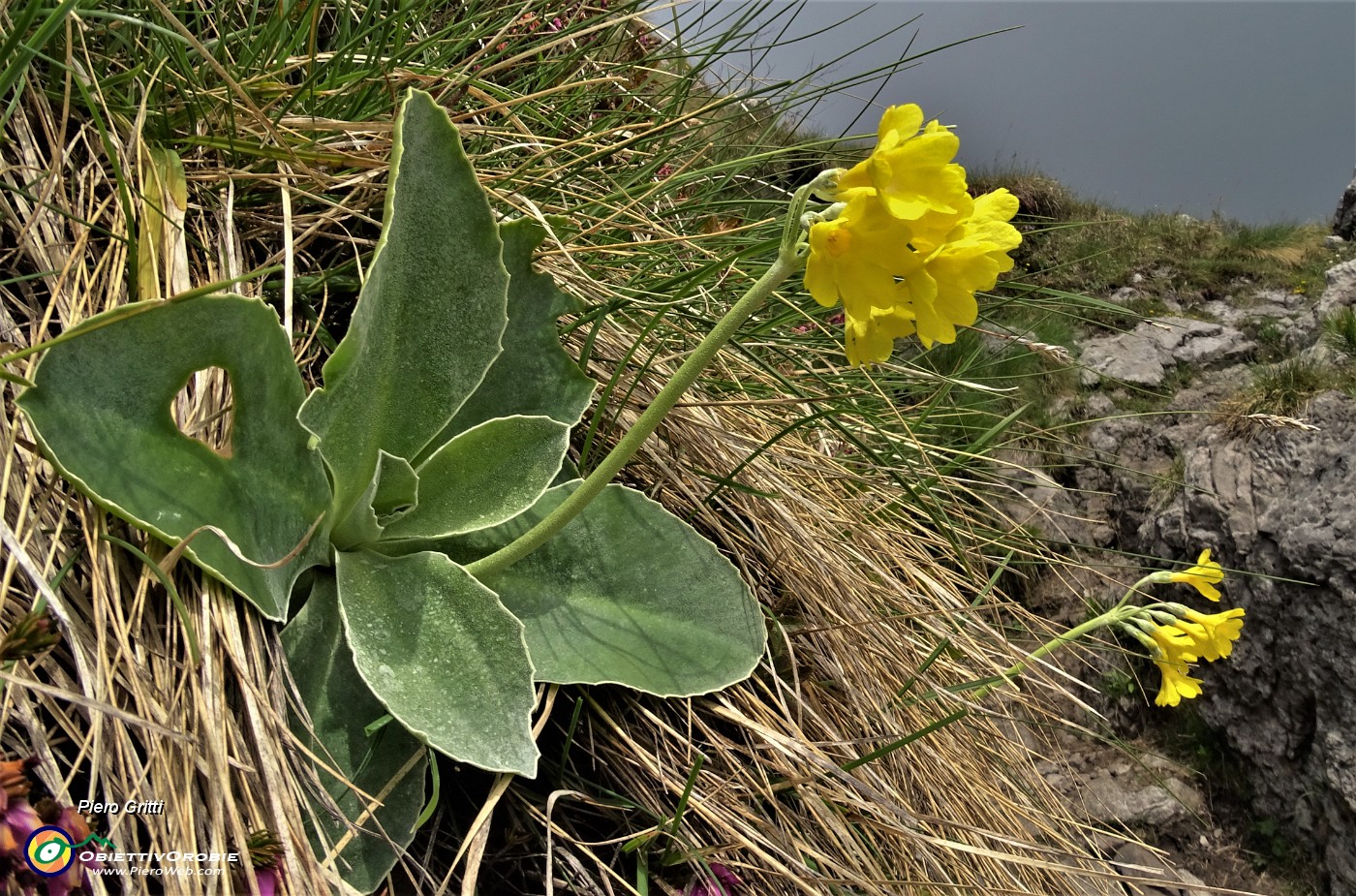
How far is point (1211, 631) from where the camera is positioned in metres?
1.23

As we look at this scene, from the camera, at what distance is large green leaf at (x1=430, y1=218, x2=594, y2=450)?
85 centimetres

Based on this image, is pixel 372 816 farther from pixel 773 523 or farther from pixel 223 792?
pixel 773 523

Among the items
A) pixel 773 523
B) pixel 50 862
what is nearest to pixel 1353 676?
pixel 773 523

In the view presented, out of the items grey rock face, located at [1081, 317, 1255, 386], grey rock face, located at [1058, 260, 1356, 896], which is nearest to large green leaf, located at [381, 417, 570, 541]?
grey rock face, located at [1058, 260, 1356, 896]

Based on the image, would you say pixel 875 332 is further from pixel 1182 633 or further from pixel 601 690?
pixel 1182 633

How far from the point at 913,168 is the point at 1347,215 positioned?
5555 millimetres

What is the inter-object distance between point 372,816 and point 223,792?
0.39ft

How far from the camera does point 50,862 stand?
469 millimetres

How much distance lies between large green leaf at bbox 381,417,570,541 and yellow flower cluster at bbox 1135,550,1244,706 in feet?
2.98

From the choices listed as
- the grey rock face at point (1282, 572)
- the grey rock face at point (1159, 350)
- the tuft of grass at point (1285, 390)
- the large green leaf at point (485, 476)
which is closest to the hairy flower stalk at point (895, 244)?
the large green leaf at point (485, 476)

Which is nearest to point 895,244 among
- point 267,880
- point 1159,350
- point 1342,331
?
point 267,880

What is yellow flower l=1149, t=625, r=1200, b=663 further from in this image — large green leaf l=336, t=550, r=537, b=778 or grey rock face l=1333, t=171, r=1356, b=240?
grey rock face l=1333, t=171, r=1356, b=240

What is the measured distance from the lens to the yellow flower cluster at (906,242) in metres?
0.50

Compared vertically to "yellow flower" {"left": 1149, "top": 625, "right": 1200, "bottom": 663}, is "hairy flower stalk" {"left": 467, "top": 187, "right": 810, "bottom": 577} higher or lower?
higher
